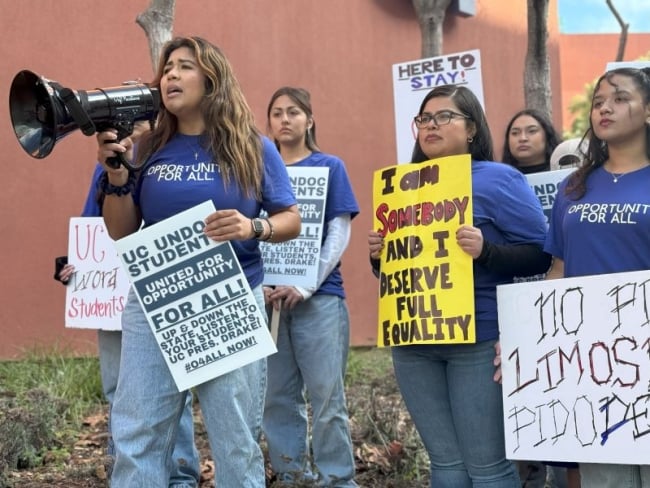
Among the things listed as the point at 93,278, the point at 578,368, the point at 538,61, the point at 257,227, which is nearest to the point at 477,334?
the point at 578,368

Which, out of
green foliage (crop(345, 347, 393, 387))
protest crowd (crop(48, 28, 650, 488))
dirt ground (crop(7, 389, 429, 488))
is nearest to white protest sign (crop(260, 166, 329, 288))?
protest crowd (crop(48, 28, 650, 488))

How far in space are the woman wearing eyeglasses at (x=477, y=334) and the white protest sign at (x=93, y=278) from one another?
1999mm

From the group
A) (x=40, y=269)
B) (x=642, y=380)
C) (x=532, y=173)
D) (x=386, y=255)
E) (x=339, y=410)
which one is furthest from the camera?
(x=40, y=269)

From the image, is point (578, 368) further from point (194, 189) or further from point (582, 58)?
point (582, 58)

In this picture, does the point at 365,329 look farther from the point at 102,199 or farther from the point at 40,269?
the point at 102,199

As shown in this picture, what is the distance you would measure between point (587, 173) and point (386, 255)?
881 millimetres

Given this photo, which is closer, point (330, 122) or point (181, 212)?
point (181, 212)

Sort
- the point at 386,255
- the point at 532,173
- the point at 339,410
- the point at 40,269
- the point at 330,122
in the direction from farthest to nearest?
the point at 330,122 → the point at 40,269 → the point at 532,173 → the point at 339,410 → the point at 386,255

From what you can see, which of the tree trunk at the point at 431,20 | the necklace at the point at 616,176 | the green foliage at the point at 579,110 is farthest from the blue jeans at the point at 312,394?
the green foliage at the point at 579,110

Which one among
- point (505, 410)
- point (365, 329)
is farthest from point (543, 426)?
point (365, 329)

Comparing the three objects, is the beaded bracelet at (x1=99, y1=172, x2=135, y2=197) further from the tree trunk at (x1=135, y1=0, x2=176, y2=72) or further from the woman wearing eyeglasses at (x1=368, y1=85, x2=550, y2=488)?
the tree trunk at (x1=135, y1=0, x2=176, y2=72)

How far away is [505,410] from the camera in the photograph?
382cm

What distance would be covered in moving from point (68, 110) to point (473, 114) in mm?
1591

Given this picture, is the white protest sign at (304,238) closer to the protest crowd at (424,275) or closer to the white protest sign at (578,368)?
the protest crowd at (424,275)
